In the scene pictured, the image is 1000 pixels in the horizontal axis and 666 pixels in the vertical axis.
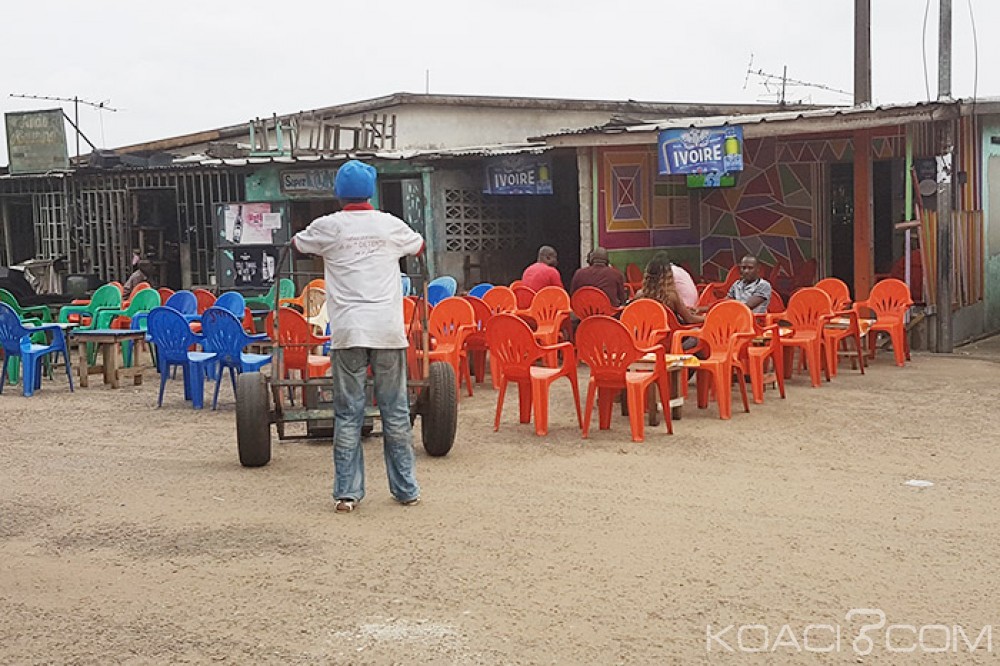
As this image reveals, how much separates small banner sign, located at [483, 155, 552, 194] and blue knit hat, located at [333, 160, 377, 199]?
962cm

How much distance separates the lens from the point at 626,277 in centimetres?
1537

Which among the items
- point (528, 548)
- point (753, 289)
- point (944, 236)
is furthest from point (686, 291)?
point (528, 548)

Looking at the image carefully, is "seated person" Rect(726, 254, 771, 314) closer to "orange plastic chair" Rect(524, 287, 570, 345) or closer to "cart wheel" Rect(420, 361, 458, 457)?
"orange plastic chair" Rect(524, 287, 570, 345)

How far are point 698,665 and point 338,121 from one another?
1846 centimetres

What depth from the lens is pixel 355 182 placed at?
6.41m

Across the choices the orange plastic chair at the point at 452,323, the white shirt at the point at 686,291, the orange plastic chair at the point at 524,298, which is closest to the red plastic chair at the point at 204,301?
the orange plastic chair at the point at 524,298

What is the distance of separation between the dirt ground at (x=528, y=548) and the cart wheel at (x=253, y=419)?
0.13m

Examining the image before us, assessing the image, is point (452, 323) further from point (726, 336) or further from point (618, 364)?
point (618, 364)

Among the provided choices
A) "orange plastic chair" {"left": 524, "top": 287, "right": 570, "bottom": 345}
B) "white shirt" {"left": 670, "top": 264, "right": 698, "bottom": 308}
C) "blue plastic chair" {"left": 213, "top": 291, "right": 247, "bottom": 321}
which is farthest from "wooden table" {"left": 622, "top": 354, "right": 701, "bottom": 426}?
"blue plastic chair" {"left": 213, "top": 291, "right": 247, "bottom": 321}

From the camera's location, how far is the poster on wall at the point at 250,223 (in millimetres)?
17297

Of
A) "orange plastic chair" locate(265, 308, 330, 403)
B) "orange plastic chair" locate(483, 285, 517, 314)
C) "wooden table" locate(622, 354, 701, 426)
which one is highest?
"orange plastic chair" locate(483, 285, 517, 314)

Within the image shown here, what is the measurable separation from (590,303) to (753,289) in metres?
1.55

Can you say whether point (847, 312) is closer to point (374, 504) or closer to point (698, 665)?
point (374, 504)

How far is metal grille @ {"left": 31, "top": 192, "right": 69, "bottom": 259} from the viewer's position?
758 inches
